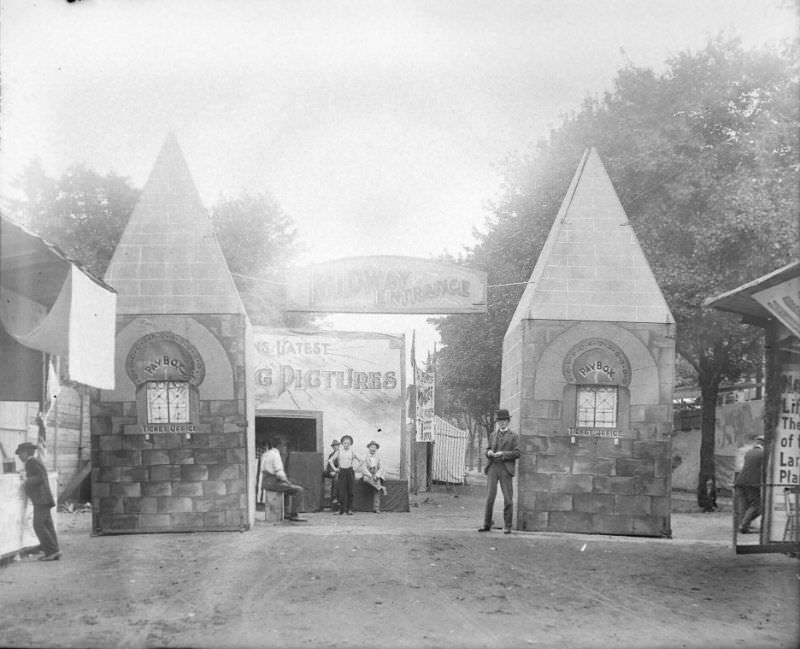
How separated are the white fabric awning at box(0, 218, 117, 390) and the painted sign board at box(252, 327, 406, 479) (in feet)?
42.4

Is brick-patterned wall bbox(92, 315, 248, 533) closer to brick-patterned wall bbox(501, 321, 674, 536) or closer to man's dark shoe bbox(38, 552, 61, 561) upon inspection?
man's dark shoe bbox(38, 552, 61, 561)

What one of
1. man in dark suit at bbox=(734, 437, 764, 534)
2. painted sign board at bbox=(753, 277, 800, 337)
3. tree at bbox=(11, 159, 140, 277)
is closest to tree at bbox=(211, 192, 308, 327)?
tree at bbox=(11, 159, 140, 277)

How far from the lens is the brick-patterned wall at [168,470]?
14883 mm

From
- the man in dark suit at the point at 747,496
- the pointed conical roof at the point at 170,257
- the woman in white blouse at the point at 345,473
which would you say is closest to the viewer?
the man in dark suit at the point at 747,496

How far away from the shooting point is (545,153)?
998 inches

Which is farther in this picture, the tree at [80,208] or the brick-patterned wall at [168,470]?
the tree at [80,208]

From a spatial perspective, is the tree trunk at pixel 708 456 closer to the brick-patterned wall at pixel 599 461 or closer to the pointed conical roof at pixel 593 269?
the brick-patterned wall at pixel 599 461

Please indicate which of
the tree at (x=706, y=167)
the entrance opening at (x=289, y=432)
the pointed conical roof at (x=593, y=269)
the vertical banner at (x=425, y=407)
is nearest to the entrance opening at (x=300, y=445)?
the entrance opening at (x=289, y=432)

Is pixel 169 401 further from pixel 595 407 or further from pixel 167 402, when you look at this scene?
pixel 595 407

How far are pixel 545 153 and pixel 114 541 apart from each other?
15443 millimetres

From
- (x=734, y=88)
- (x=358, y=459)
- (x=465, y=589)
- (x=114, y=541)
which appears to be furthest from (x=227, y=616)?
(x=734, y=88)

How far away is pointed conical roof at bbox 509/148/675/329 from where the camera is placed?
15531 mm

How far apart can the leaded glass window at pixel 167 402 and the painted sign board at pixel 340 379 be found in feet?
27.2

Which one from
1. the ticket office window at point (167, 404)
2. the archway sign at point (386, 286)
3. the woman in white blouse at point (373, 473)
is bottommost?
the woman in white blouse at point (373, 473)
